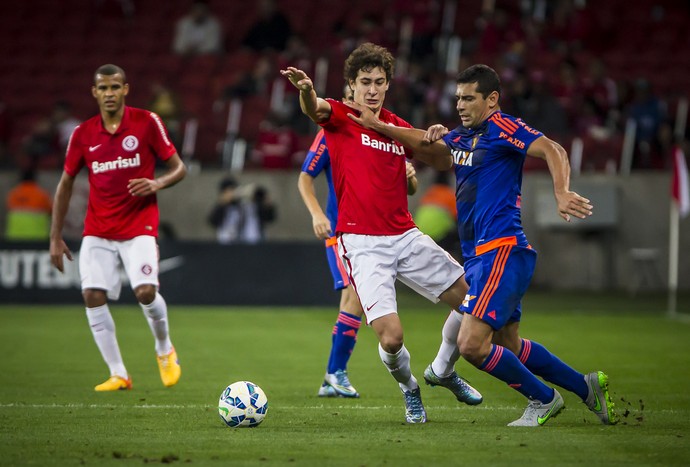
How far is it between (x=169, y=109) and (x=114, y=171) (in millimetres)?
11808

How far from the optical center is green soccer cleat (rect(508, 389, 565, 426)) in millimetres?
7004

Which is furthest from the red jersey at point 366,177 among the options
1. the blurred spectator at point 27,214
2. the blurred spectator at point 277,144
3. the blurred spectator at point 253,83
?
the blurred spectator at point 253,83

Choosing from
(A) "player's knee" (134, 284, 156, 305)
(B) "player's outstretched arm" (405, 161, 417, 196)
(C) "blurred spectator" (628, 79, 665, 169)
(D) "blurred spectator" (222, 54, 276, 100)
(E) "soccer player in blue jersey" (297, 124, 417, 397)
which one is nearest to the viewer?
(B) "player's outstretched arm" (405, 161, 417, 196)

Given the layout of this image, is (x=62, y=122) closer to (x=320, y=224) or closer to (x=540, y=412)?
(x=320, y=224)

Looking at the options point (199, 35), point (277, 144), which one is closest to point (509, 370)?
point (277, 144)

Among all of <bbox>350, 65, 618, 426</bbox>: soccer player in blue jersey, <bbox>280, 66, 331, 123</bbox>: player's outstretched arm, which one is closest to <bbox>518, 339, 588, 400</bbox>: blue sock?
<bbox>350, 65, 618, 426</bbox>: soccer player in blue jersey

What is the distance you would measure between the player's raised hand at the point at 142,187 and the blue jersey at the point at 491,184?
3.01m

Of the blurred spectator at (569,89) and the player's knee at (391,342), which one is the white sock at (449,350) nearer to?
the player's knee at (391,342)

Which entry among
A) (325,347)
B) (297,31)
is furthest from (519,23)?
(325,347)

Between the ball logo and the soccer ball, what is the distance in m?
2.95

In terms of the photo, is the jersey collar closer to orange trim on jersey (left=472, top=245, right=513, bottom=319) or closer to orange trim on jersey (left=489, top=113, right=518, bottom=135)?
orange trim on jersey (left=489, top=113, right=518, bottom=135)

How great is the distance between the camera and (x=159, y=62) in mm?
23328

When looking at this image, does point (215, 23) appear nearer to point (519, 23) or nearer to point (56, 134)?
point (56, 134)

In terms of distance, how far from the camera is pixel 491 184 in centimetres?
690
